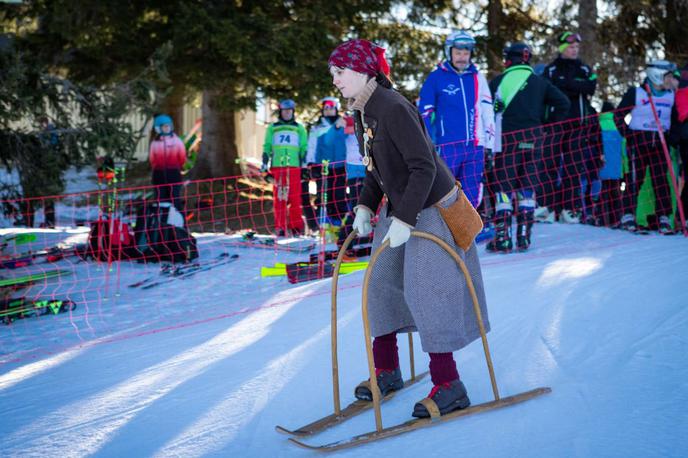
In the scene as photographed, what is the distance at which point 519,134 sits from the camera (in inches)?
289

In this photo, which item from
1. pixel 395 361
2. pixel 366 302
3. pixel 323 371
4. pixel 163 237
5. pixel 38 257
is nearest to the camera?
pixel 366 302

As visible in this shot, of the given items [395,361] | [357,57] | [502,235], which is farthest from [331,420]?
[502,235]

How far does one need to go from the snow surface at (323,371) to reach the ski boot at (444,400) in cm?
9

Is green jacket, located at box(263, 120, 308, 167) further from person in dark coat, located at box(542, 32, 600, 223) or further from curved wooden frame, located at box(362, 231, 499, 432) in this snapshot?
curved wooden frame, located at box(362, 231, 499, 432)

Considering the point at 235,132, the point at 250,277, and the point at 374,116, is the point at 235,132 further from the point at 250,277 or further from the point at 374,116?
the point at 374,116

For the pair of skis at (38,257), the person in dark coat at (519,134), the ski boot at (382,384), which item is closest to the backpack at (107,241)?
the pair of skis at (38,257)

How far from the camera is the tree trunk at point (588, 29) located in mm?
13523

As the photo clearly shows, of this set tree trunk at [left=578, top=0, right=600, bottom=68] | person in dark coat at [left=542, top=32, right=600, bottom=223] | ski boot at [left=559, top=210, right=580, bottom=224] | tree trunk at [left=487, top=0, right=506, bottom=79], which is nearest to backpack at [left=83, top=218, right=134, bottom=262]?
person in dark coat at [left=542, top=32, right=600, bottom=223]

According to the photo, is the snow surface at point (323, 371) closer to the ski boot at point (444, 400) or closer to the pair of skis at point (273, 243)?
the ski boot at point (444, 400)

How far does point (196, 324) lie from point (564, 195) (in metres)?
5.65

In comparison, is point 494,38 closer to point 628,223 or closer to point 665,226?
point 628,223

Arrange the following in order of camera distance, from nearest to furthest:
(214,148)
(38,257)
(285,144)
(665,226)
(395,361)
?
1. (395,361)
2. (665,226)
3. (38,257)
4. (285,144)
5. (214,148)

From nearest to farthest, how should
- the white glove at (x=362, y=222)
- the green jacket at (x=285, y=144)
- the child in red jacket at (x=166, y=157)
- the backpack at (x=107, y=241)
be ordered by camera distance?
1. the white glove at (x=362, y=222)
2. the backpack at (x=107, y=241)
3. the child in red jacket at (x=166, y=157)
4. the green jacket at (x=285, y=144)

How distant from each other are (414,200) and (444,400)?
2.86 ft
